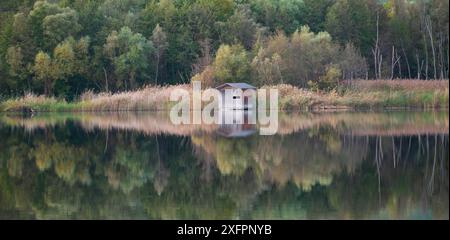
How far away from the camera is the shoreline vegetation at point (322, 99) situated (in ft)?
97.8

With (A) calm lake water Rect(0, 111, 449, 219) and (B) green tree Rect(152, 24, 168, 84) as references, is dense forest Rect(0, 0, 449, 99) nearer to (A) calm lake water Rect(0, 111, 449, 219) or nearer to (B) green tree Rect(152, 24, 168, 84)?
(B) green tree Rect(152, 24, 168, 84)

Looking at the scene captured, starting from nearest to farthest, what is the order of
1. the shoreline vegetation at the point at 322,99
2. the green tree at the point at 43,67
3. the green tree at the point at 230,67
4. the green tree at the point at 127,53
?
the shoreline vegetation at the point at 322,99 < the green tree at the point at 230,67 < the green tree at the point at 43,67 < the green tree at the point at 127,53

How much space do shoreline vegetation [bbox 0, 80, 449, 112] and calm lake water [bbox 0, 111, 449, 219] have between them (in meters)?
11.9

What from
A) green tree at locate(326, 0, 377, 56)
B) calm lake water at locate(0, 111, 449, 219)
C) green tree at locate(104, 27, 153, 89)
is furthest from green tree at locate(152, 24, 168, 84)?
calm lake water at locate(0, 111, 449, 219)

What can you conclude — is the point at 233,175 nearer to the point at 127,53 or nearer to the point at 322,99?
the point at 322,99

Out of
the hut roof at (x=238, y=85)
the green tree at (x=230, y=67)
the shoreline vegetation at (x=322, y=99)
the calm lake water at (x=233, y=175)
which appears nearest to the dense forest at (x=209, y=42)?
the green tree at (x=230, y=67)

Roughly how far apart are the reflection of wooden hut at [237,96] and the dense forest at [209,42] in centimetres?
211

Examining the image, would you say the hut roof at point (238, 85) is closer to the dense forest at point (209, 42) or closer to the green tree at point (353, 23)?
the dense forest at point (209, 42)

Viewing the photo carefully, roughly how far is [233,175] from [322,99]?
68.5 ft

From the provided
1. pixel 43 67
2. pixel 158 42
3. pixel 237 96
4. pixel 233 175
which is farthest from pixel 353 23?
pixel 233 175

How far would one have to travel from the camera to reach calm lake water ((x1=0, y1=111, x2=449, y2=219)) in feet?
27.8
